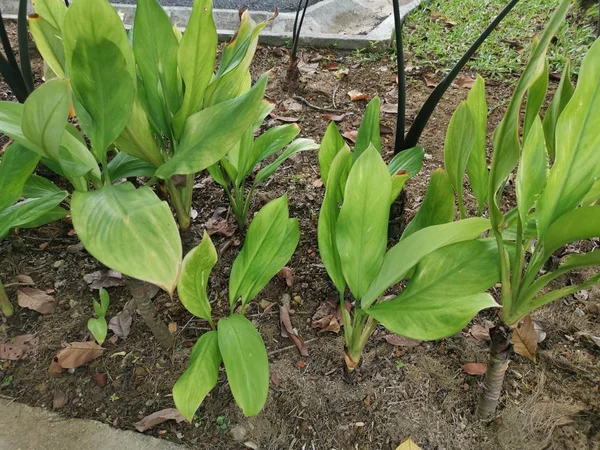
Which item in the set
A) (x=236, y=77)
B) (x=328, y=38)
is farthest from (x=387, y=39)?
(x=236, y=77)

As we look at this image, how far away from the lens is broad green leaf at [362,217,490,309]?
2.39 ft

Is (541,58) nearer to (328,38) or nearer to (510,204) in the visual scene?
(510,204)

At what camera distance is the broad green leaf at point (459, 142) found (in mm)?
822

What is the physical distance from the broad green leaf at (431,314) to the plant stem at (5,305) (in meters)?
0.88

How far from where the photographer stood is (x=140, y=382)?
107cm

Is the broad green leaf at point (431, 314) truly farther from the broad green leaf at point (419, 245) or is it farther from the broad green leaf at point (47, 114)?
the broad green leaf at point (47, 114)

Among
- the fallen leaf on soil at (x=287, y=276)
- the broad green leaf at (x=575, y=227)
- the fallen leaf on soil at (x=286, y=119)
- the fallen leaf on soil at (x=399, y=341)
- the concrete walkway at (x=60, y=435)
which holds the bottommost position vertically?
the concrete walkway at (x=60, y=435)

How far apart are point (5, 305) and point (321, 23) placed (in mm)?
2217

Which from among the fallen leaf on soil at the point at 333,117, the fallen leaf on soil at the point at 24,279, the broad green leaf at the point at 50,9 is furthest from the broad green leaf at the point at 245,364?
the fallen leaf on soil at the point at 333,117

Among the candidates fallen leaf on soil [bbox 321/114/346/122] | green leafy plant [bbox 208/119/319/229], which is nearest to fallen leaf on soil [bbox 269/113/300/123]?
fallen leaf on soil [bbox 321/114/346/122]

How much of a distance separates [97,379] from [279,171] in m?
0.83

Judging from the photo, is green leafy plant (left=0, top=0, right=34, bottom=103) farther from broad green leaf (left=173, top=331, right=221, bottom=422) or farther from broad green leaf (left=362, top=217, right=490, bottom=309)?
broad green leaf (left=362, top=217, right=490, bottom=309)

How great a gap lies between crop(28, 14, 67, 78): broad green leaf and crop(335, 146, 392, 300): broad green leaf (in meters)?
0.67

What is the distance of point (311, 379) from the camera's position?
3.48ft
